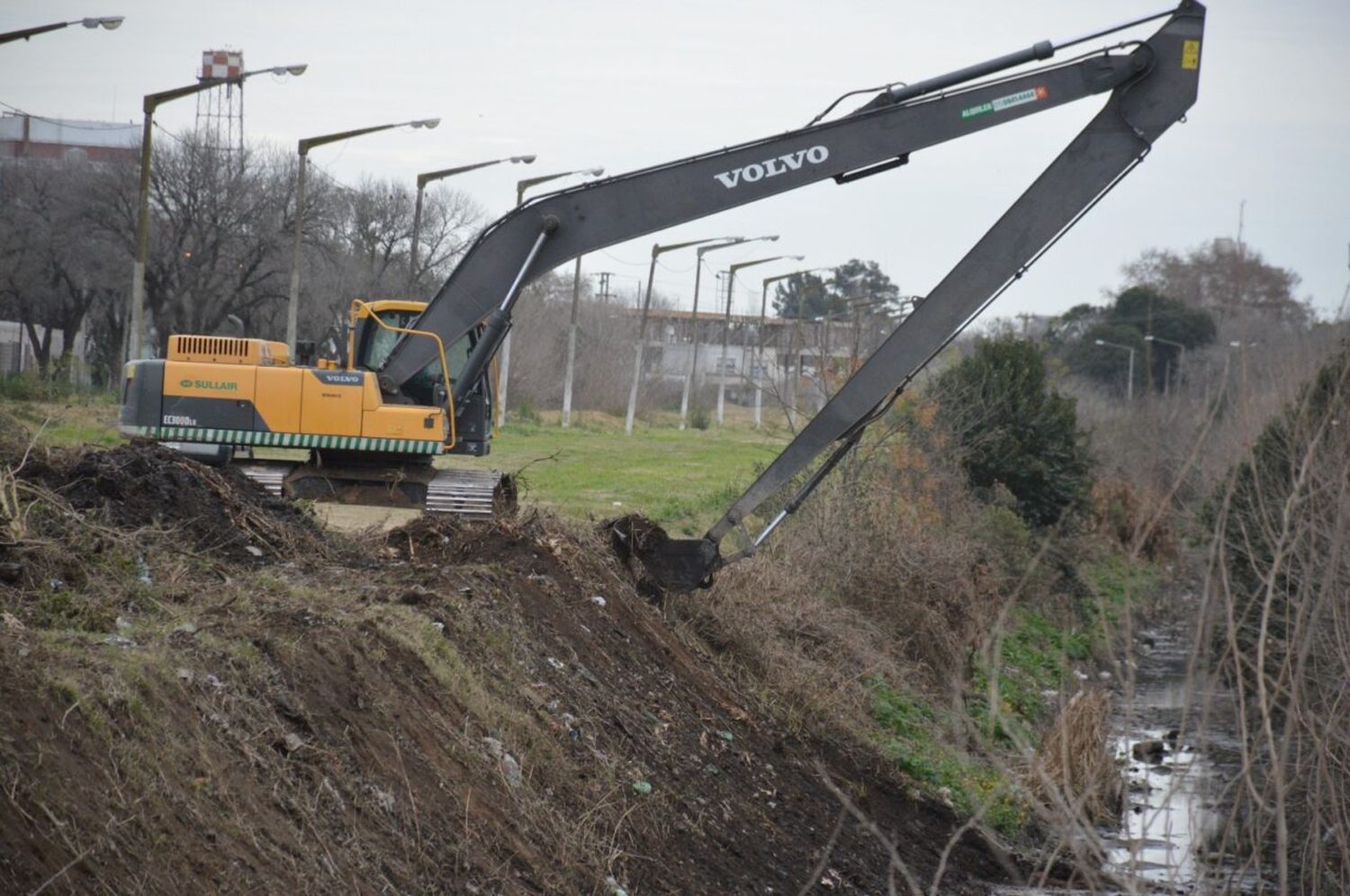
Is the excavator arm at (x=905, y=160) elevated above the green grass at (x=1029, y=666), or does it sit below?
above

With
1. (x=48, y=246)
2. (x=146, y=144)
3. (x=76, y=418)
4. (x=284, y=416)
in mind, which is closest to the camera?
(x=284, y=416)

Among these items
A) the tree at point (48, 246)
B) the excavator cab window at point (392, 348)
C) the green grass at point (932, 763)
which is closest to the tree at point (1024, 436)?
the green grass at point (932, 763)

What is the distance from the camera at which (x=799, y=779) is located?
13.0m

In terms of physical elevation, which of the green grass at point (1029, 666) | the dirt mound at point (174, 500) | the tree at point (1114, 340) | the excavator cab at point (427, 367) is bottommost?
the green grass at point (1029, 666)

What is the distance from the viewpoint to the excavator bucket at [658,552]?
1443cm

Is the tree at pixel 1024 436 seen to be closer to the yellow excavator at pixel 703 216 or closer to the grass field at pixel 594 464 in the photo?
the grass field at pixel 594 464

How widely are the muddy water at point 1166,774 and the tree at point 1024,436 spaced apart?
11.9ft

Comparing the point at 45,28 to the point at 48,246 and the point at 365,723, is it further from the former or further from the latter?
the point at 48,246

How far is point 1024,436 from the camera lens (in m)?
30.9

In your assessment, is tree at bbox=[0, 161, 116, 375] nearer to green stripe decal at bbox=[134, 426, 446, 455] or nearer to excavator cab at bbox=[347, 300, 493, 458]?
excavator cab at bbox=[347, 300, 493, 458]

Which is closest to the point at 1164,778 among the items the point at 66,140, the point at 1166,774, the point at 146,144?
the point at 1166,774

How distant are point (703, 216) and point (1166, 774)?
9.54m

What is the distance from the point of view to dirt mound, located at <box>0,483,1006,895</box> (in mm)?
6113

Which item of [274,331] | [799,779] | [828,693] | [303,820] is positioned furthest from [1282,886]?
[274,331]
